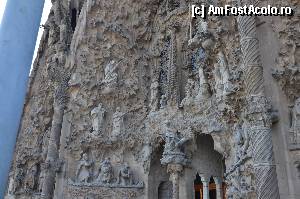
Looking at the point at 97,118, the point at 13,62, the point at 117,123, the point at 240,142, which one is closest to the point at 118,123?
the point at 117,123

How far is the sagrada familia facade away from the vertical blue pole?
12.5ft

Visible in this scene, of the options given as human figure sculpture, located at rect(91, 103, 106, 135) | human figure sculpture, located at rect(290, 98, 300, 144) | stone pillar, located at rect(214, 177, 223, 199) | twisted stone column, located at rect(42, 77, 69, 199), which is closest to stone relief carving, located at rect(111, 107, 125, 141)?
human figure sculpture, located at rect(91, 103, 106, 135)

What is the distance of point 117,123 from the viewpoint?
1120 centimetres

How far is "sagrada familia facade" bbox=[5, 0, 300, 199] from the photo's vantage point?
623cm

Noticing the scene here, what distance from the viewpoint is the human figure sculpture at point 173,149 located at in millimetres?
9203

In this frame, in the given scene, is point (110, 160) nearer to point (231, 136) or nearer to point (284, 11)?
point (231, 136)

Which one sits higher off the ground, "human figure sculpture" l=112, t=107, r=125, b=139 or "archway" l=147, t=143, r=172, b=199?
"human figure sculpture" l=112, t=107, r=125, b=139

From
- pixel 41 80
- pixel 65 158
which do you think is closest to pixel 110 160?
pixel 65 158

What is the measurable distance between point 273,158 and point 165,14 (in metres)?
7.95

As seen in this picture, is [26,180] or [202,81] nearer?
[202,81]

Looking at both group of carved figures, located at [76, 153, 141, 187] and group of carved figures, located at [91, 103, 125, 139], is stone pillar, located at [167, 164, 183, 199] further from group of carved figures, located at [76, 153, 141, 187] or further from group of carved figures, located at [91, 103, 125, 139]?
group of carved figures, located at [91, 103, 125, 139]

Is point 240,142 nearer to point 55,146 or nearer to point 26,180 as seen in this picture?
point 55,146

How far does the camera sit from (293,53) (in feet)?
20.2

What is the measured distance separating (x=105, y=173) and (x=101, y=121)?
1.69 metres
